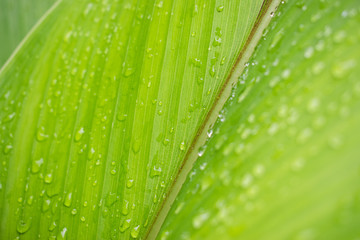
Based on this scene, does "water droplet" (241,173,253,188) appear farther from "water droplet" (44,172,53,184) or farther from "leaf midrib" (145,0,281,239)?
"water droplet" (44,172,53,184)

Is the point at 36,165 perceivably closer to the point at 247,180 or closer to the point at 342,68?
the point at 247,180

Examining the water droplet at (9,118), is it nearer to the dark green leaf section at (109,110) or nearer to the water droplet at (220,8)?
the dark green leaf section at (109,110)

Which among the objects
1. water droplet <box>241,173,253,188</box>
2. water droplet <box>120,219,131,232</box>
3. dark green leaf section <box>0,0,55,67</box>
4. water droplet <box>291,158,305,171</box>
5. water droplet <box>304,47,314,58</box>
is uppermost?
dark green leaf section <box>0,0,55,67</box>

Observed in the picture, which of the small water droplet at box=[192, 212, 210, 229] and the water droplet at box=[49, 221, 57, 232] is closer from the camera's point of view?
the small water droplet at box=[192, 212, 210, 229]

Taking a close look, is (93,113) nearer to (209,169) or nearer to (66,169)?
(66,169)

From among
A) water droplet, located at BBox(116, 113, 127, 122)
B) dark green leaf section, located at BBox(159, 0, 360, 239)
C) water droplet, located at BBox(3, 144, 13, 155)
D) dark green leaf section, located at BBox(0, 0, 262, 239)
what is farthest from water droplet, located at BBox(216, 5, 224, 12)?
water droplet, located at BBox(3, 144, 13, 155)

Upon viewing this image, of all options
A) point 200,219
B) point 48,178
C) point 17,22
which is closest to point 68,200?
point 48,178

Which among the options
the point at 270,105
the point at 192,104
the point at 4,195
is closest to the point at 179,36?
the point at 192,104
